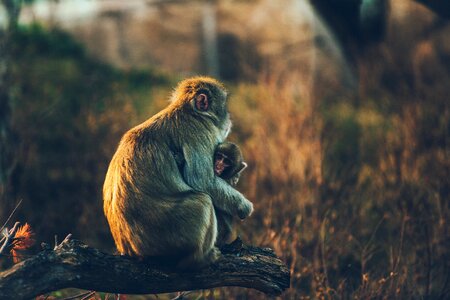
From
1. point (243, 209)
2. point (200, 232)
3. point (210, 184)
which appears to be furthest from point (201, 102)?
point (200, 232)

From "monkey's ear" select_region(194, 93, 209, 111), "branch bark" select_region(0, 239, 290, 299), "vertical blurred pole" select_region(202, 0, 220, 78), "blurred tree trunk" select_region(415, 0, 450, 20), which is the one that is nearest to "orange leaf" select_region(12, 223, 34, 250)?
"branch bark" select_region(0, 239, 290, 299)

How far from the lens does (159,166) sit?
3.70m

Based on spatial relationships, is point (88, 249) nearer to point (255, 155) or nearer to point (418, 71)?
→ point (255, 155)

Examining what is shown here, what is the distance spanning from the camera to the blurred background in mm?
6082

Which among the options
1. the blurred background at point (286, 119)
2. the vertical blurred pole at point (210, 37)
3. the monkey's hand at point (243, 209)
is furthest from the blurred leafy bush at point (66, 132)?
the monkey's hand at point (243, 209)

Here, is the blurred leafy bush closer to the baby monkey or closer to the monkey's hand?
the baby monkey

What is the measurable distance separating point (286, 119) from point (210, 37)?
7.70 meters

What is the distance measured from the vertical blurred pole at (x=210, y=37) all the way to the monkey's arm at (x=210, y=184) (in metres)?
11.3

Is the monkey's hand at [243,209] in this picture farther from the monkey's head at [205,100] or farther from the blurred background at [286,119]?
the blurred background at [286,119]

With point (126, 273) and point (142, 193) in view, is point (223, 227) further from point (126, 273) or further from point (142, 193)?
point (126, 273)

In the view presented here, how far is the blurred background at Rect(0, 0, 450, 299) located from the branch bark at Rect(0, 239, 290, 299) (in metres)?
1.04

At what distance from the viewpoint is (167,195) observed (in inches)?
144

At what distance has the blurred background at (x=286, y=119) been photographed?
6.08 meters

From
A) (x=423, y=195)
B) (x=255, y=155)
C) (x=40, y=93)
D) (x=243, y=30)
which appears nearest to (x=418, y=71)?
(x=255, y=155)
